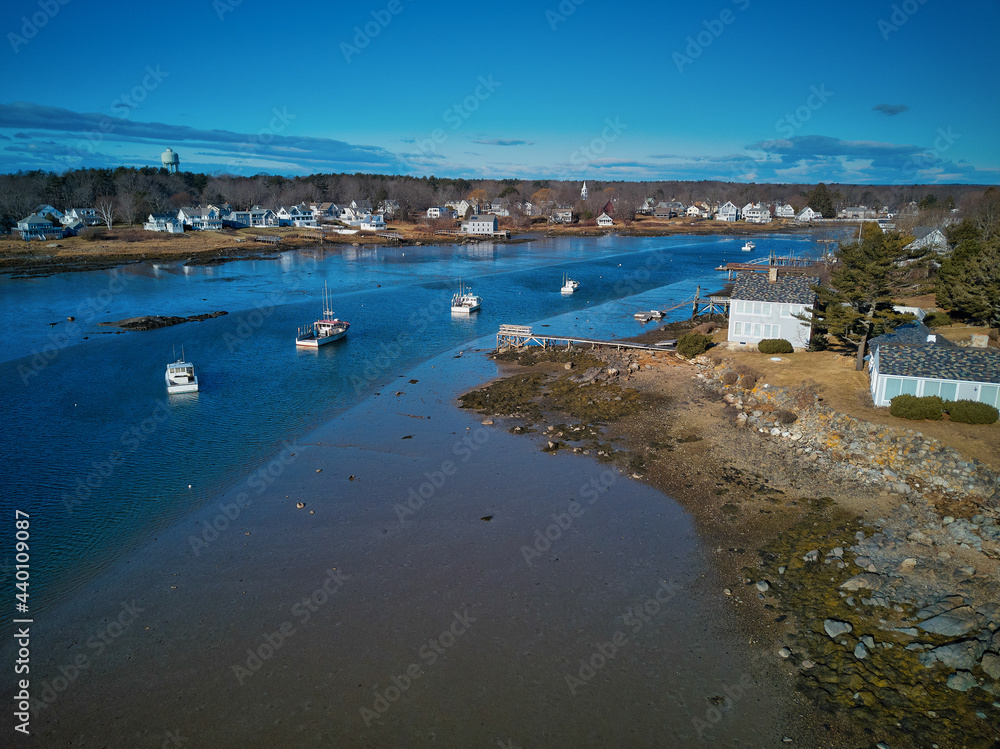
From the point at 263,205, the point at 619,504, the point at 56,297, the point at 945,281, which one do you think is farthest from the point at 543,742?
the point at 263,205

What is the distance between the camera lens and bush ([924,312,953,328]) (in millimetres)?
36031

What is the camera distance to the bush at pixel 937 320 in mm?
36031

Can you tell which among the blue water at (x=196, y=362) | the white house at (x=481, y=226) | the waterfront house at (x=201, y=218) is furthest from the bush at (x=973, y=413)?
the white house at (x=481, y=226)

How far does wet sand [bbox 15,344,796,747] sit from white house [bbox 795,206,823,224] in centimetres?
19775

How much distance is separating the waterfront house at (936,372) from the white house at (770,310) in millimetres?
9760

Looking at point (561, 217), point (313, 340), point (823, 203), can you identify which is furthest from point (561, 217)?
point (313, 340)

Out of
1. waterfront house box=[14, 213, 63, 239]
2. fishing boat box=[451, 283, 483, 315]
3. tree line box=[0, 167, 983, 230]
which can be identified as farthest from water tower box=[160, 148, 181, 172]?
fishing boat box=[451, 283, 483, 315]

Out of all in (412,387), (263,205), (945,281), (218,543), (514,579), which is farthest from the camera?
(263,205)

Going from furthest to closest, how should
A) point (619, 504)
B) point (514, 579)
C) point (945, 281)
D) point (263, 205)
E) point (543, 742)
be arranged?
point (263, 205), point (945, 281), point (619, 504), point (514, 579), point (543, 742)

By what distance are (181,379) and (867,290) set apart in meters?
36.4

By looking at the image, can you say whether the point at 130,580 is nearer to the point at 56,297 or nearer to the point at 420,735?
the point at 420,735

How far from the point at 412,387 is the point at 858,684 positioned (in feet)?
85.7

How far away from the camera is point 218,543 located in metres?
19.2

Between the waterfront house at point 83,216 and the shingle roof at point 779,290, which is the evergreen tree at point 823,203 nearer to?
the shingle roof at point 779,290
